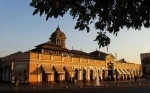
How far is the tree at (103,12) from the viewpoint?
4293 mm

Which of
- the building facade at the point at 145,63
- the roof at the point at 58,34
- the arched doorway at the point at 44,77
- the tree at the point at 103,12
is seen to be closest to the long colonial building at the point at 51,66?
the arched doorway at the point at 44,77

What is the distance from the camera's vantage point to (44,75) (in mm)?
42938

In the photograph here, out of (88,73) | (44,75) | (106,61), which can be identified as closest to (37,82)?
(44,75)

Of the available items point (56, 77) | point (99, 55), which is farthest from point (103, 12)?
point (99, 55)

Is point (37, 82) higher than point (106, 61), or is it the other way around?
point (106, 61)

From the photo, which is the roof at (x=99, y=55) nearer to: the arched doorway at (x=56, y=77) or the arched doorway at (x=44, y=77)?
the arched doorway at (x=56, y=77)

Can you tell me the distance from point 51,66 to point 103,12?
3973cm

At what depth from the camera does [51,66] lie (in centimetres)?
4438

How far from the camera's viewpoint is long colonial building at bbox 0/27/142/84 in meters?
40.7

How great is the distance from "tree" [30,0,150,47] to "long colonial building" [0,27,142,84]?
90.6 feet

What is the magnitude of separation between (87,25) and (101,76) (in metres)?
56.7

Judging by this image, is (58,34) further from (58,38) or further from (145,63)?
(145,63)

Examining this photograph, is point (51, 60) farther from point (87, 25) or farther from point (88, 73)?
point (87, 25)

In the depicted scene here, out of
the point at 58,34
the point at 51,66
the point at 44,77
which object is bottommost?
the point at 44,77
